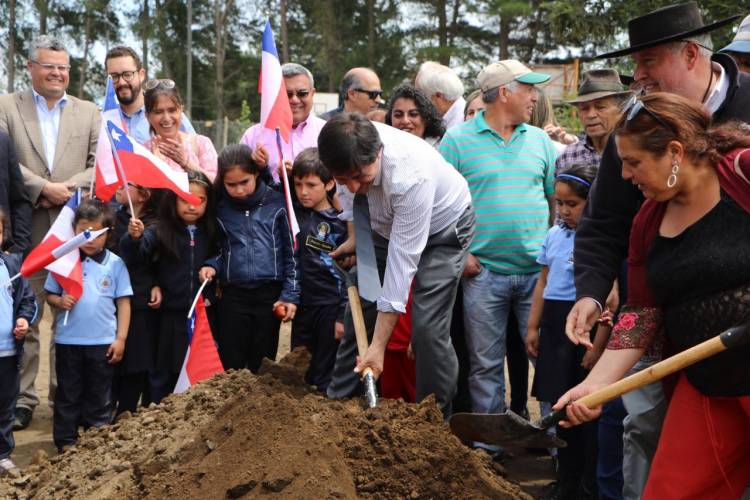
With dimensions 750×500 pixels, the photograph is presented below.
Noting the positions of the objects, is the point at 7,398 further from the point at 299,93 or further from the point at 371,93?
the point at 371,93

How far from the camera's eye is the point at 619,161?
3672mm

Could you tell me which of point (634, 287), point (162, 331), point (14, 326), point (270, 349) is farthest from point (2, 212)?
point (634, 287)

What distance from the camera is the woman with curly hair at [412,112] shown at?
6.21 metres

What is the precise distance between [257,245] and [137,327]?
96cm

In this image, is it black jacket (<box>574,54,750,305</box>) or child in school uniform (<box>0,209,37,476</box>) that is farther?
child in school uniform (<box>0,209,37,476</box>)

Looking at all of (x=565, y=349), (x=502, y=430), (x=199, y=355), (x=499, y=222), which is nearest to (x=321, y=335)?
(x=199, y=355)

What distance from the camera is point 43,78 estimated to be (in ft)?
22.3

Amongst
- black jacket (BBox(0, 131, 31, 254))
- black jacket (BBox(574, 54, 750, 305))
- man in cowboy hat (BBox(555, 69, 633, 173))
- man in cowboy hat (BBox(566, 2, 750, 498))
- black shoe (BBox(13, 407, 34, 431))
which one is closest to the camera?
man in cowboy hat (BBox(566, 2, 750, 498))

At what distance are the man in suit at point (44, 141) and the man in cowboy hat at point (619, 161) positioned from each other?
4.23 meters

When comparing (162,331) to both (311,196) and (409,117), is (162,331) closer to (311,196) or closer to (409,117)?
(311,196)

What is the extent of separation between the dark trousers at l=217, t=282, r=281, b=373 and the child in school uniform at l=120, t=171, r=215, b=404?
177mm

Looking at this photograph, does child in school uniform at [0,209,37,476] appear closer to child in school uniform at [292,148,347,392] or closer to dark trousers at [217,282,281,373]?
dark trousers at [217,282,281,373]

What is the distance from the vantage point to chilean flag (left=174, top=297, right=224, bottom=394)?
5.95 m

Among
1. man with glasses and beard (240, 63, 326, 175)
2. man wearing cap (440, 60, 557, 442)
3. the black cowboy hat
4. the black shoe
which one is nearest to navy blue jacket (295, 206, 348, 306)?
man with glasses and beard (240, 63, 326, 175)
